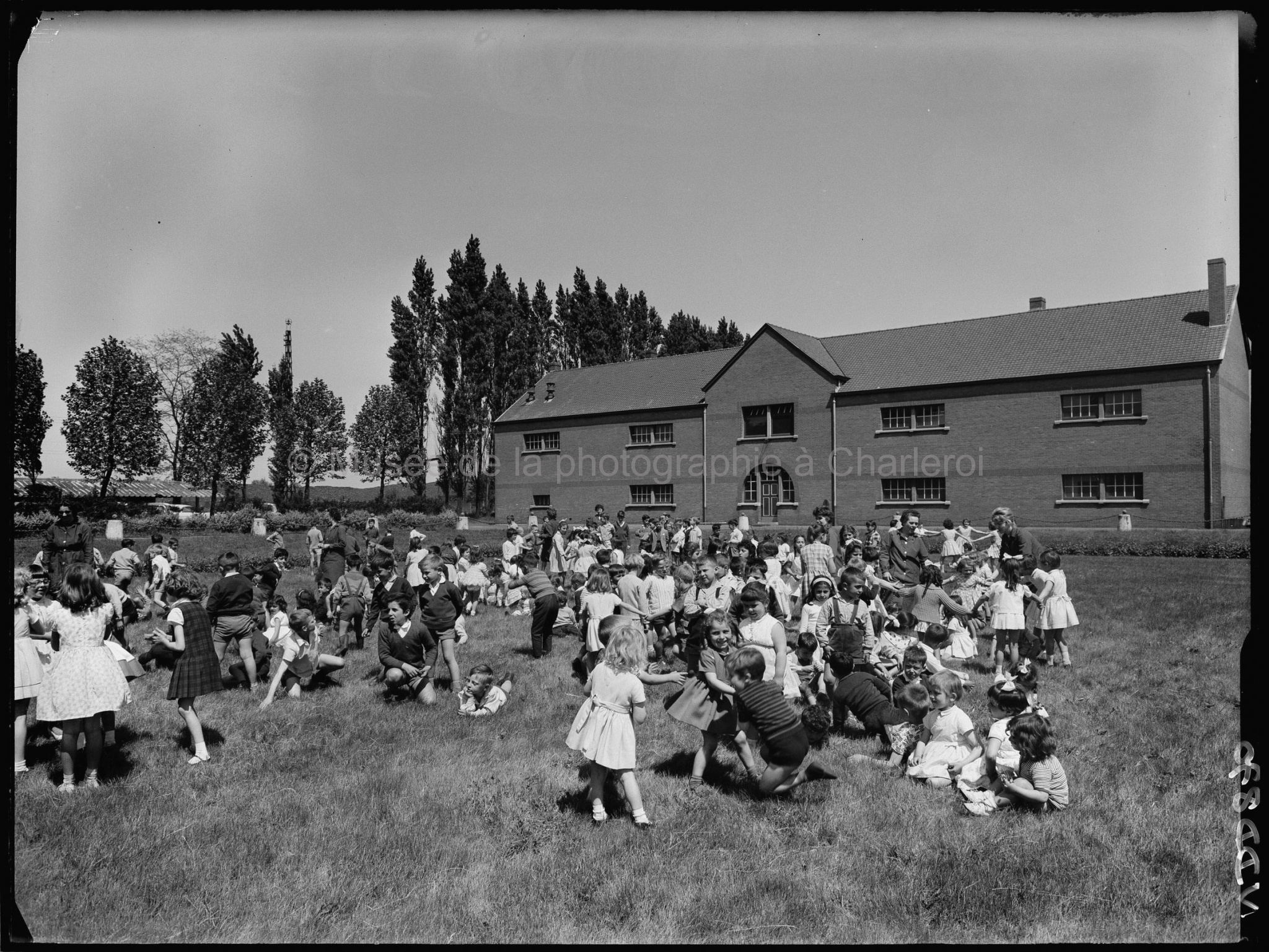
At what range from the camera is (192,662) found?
22.3 feet

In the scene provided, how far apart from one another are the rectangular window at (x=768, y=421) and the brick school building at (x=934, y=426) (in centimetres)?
10

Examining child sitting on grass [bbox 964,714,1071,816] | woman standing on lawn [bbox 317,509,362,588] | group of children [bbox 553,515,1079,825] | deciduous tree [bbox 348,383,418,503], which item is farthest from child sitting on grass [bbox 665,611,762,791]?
deciduous tree [bbox 348,383,418,503]

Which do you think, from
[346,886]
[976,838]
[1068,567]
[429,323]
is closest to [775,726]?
[976,838]

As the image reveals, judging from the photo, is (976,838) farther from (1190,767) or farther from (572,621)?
(572,621)

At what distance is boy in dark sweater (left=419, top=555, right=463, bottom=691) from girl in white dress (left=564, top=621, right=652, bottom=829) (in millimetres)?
4100

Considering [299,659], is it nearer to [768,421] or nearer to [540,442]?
[768,421]

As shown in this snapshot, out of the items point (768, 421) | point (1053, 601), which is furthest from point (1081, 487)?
point (1053, 601)

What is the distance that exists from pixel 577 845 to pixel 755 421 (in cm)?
3101

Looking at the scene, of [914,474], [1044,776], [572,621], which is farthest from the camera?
[914,474]

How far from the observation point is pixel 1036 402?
28.6 m

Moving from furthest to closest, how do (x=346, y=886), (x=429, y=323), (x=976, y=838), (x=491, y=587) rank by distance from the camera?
1. (x=429, y=323)
2. (x=491, y=587)
3. (x=976, y=838)
4. (x=346, y=886)

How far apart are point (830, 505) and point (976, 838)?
93.9 feet

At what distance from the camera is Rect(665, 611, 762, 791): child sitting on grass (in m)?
6.07

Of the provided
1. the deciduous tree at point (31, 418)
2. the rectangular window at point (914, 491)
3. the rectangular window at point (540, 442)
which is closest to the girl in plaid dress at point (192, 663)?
the deciduous tree at point (31, 418)
